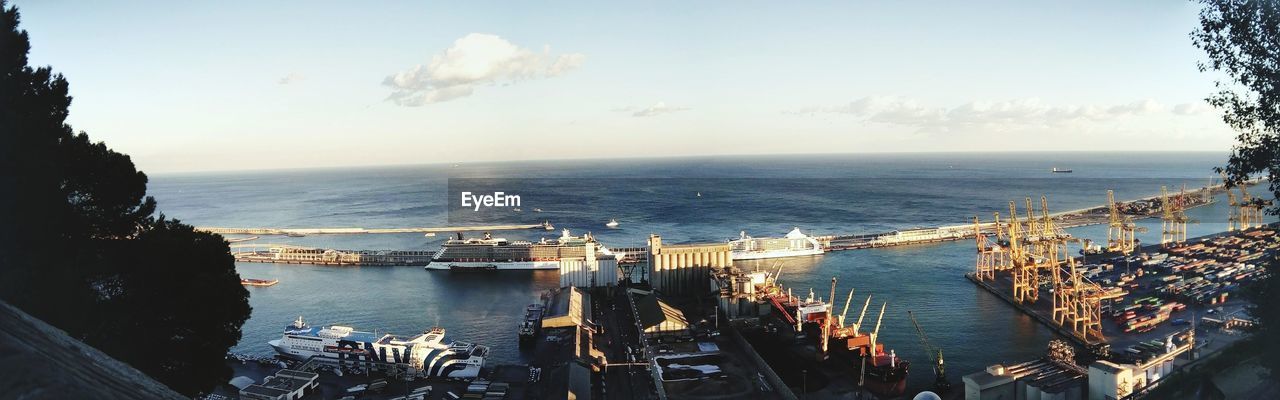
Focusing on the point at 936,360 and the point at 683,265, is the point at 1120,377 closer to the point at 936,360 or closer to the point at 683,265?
the point at 936,360

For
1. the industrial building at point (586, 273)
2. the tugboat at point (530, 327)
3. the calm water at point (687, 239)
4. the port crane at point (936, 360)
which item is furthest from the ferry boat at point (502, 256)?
the port crane at point (936, 360)

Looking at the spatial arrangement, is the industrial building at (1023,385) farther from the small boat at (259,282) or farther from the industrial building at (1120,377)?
the small boat at (259,282)

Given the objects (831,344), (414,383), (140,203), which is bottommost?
(414,383)

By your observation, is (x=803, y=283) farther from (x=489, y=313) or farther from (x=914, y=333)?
(x=489, y=313)

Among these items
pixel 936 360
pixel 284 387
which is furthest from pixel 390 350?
pixel 936 360

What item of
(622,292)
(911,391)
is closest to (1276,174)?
(911,391)

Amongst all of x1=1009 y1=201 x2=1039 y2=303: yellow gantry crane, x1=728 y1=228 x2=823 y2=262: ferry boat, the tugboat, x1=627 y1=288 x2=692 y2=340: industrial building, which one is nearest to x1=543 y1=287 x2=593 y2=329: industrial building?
the tugboat

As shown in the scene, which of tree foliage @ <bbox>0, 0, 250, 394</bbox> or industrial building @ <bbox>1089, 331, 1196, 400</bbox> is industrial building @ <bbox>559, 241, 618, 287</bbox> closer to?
industrial building @ <bbox>1089, 331, 1196, 400</bbox>
